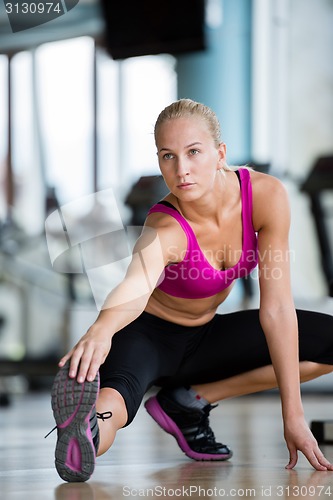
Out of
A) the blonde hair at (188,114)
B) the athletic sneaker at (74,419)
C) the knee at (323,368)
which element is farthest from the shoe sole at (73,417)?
the knee at (323,368)

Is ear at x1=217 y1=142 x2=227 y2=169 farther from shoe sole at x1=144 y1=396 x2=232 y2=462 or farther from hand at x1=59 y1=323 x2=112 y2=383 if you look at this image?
shoe sole at x1=144 y1=396 x2=232 y2=462

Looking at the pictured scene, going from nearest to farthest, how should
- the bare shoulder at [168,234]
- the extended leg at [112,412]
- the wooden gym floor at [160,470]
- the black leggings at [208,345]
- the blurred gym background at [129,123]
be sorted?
the wooden gym floor at [160,470]
the extended leg at [112,412]
the bare shoulder at [168,234]
the black leggings at [208,345]
the blurred gym background at [129,123]

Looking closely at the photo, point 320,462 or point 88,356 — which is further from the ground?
point 88,356

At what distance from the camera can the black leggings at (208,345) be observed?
157cm

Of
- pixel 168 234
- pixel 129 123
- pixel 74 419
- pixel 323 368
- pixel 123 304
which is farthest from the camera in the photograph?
pixel 129 123

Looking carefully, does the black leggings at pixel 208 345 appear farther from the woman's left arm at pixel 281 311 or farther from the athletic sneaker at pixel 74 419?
the athletic sneaker at pixel 74 419

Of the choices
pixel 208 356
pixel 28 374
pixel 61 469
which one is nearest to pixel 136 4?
Answer: pixel 28 374

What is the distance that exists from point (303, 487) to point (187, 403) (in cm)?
52

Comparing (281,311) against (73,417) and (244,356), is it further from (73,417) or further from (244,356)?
(73,417)

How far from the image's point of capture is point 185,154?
1380 mm

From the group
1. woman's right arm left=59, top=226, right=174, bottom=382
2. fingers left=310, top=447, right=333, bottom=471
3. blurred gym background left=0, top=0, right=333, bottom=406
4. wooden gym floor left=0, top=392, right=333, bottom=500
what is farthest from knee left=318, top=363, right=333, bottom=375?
blurred gym background left=0, top=0, right=333, bottom=406

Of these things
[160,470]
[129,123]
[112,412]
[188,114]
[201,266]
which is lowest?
[160,470]

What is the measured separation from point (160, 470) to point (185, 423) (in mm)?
237

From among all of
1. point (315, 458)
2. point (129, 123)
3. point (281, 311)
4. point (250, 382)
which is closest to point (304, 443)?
point (315, 458)
